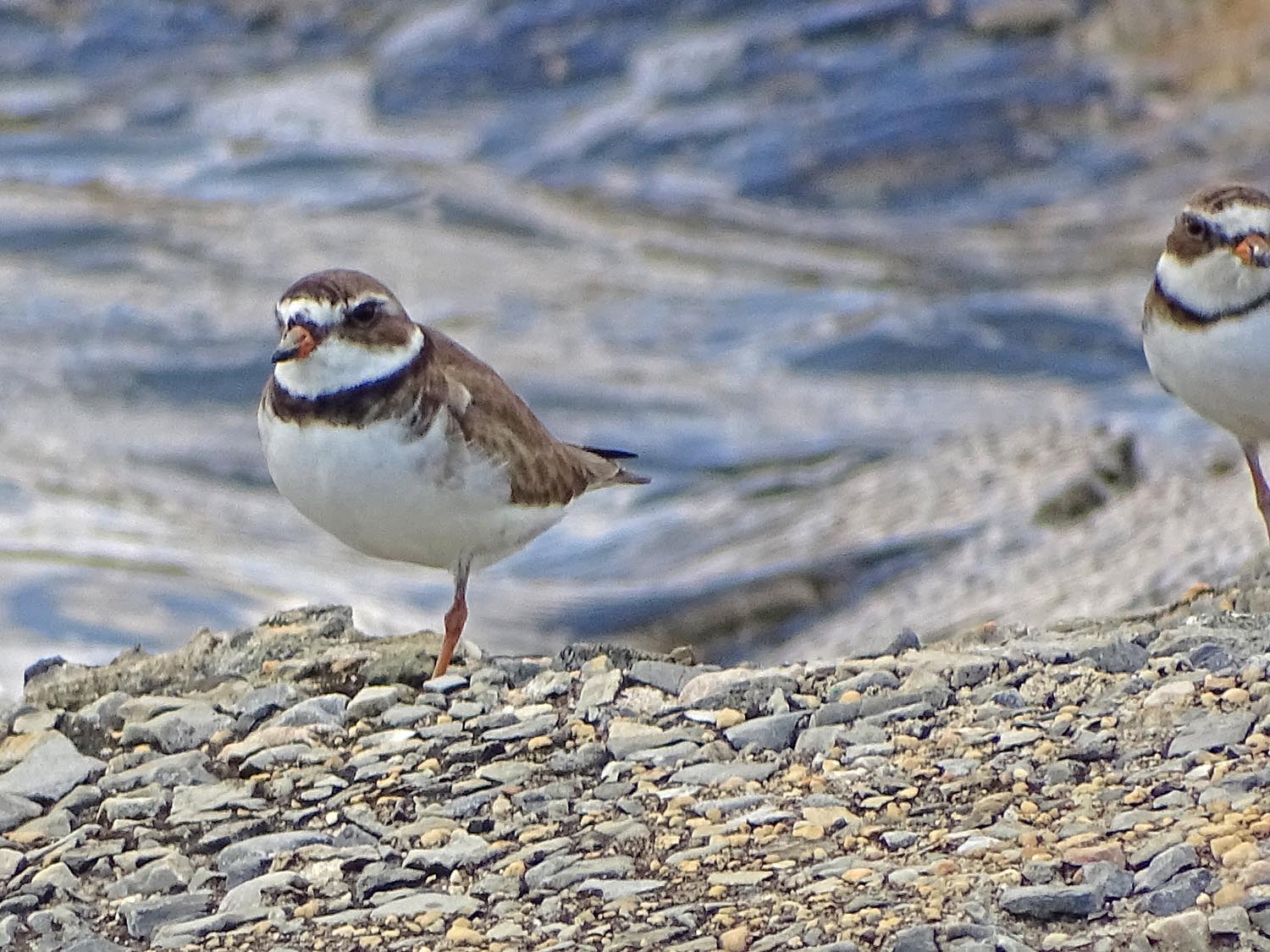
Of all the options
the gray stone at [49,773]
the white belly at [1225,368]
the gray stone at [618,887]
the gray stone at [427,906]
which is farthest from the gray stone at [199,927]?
the white belly at [1225,368]

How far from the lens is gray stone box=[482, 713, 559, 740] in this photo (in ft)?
18.9

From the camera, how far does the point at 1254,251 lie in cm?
682

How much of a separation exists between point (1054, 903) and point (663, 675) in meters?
1.76

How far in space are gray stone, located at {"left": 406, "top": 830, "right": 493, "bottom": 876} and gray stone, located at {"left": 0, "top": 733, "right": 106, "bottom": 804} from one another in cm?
115

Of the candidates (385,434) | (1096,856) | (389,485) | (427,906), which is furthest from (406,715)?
(1096,856)

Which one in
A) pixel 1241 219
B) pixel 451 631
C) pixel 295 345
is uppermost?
pixel 1241 219

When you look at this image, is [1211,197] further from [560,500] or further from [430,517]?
[430,517]

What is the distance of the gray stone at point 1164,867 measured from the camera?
4488 millimetres

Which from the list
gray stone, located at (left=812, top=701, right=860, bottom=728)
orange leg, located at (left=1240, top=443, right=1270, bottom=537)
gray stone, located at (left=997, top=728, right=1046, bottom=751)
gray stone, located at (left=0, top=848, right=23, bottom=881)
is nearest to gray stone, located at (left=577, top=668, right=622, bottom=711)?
gray stone, located at (left=812, top=701, right=860, bottom=728)

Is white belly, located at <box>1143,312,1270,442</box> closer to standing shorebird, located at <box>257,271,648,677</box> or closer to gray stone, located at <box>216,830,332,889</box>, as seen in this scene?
standing shorebird, located at <box>257,271,648,677</box>

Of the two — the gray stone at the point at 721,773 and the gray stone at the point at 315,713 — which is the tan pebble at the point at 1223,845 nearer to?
the gray stone at the point at 721,773

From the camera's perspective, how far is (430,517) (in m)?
6.07

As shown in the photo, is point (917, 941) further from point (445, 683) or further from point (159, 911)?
point (445, 683)

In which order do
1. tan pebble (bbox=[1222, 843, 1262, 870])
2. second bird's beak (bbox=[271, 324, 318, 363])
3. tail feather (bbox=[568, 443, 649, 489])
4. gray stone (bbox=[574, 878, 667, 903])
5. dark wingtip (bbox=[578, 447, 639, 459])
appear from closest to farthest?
tan pebble (bbox=[1222, 843, 1262, 870]) < gray stone (bbox=[574, 878, 667, 903]) < second bird's beak (bbox=[271, 324, 318, 363]) < tail feather (bbox=[568, 443, 649, 489]) < dark wingtip (bbox=[578, 447, 639, 459])
